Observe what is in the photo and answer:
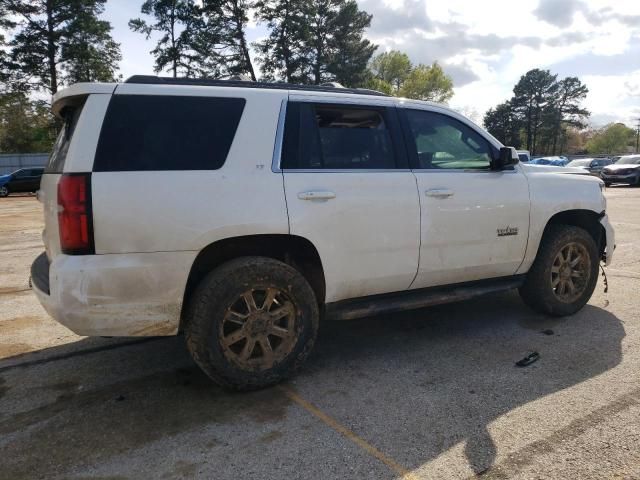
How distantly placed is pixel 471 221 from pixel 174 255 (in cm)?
231

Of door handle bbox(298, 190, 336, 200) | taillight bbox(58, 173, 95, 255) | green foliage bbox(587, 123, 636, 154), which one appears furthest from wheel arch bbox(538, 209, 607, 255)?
green foliage bbox(587, 123, 636, 154)

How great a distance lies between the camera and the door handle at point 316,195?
3.34 meters

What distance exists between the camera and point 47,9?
108ft

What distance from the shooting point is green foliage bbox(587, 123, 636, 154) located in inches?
3561

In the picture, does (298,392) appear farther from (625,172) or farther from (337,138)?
(625,172)

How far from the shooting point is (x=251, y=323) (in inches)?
130

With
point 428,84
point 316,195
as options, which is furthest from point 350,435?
point 428,84

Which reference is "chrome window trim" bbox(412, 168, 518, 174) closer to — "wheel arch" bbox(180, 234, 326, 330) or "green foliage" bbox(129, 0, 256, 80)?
"wheel arch" bbox(180, 234, 326, 330)

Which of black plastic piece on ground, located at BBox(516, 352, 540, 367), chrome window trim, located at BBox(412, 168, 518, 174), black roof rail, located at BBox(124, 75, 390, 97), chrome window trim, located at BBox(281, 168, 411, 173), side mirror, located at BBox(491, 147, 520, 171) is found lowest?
black plastic piece on ground, located at BBox(516, 352, 540, 367)

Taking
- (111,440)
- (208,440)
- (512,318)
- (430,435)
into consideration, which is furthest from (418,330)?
(111,440)

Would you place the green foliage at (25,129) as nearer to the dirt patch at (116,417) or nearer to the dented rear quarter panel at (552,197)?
the dirt patch at (116,417)

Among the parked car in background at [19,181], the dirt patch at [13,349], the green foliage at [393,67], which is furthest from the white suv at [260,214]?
the green foliage at [393,67]

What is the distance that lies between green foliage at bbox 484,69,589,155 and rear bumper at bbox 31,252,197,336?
237 feet

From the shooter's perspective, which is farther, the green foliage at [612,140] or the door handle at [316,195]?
the green foliage at [612,140]
